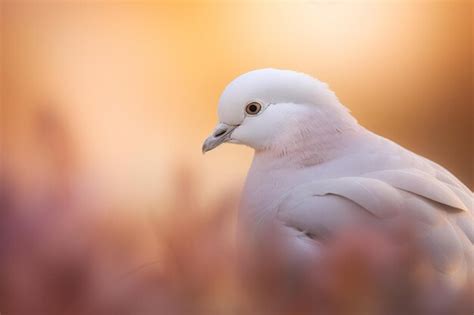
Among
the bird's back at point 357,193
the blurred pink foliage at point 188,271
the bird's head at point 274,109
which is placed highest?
the blurred pink foliage at point 188,271

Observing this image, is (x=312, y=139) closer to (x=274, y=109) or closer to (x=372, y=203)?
(x=274, y=109)

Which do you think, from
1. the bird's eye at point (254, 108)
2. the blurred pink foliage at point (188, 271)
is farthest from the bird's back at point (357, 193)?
the blurred pink foliage at point (188, 271)

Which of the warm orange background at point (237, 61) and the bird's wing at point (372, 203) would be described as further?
the warm orange background at point (237, 61)

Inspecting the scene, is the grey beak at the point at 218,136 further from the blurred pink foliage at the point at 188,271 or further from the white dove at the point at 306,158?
the blurred pink foliage at the point at 188,271

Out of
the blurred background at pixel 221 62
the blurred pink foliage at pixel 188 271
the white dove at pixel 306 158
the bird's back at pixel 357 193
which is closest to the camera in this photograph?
the blurred pink foliage at pixel 188 271

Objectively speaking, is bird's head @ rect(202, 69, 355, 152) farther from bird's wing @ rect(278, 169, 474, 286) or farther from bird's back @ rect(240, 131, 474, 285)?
bird's wing @ rect(278, 169, 474, 286)

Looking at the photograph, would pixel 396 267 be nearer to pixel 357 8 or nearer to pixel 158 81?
pixel 357 8

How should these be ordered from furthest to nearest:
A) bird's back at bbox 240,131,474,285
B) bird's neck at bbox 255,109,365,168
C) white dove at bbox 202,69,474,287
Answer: bird's neck at bbox 255,109,365,168, white dove at bbox 202,69,474,287, bird's back at bbox 240,131,474,285

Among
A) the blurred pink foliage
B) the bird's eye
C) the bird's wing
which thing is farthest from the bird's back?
the blurred pink foliage

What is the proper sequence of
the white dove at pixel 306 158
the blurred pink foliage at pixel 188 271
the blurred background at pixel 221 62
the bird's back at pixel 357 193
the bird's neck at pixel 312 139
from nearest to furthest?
the blurred pink foliage at pixel 188 271 < the bird's back at pixel 357 193 < the white dove at pixel 306 158 < the bird's neck at pixel 312 139 < the blurred background at pixel 221 62
